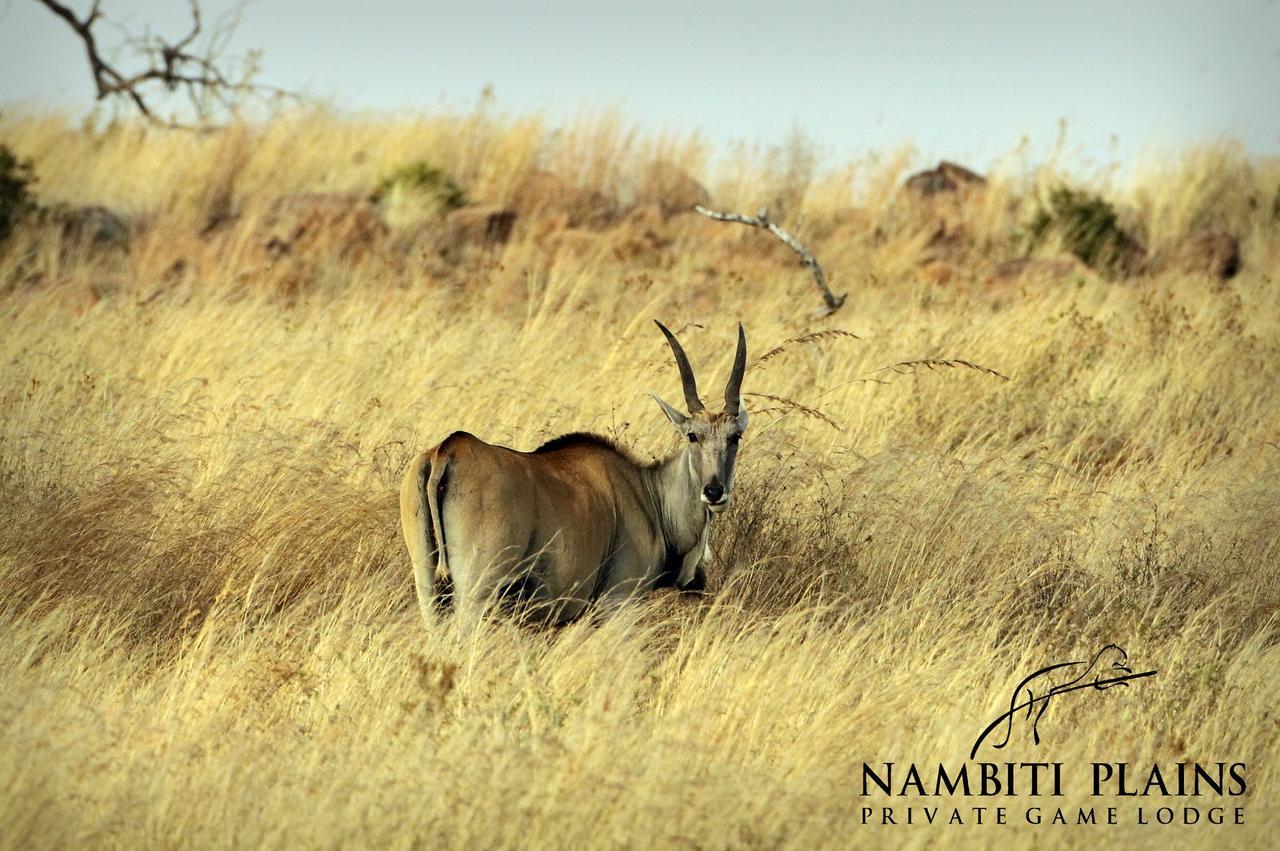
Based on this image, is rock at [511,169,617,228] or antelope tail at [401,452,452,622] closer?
antelope tail at [401,452,452,622]

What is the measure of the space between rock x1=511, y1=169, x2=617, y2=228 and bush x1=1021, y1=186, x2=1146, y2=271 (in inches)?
210

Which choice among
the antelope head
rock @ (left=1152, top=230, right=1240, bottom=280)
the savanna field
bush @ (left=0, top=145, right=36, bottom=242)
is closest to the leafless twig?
the savanna field

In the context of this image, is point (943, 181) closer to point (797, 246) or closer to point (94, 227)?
point (797, 246)

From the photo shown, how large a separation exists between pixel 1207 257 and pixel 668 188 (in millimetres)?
6909

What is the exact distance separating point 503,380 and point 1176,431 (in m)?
4.83

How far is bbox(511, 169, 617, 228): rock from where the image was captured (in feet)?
61.2

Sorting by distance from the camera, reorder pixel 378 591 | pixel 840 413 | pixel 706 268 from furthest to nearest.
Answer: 1. pixel 706 268
2. pixel 840 413
3. pixel 378 591

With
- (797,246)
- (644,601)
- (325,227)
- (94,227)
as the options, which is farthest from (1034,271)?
(94,227)

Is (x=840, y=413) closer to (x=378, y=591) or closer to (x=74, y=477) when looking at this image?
(x=378, y=591)

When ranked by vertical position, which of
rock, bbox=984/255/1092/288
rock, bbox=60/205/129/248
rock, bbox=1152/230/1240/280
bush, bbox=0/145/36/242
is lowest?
rock, bbox=60/205/129/248

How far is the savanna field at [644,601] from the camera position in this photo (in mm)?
4637

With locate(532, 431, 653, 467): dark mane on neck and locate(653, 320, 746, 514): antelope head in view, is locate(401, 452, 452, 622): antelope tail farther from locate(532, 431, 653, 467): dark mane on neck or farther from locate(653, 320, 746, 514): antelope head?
locate(653, 320, 746, 514): antelope head

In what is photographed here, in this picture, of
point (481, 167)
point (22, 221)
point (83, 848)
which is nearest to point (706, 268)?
point (481, 167)

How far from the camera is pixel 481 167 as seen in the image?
19.7 metres
